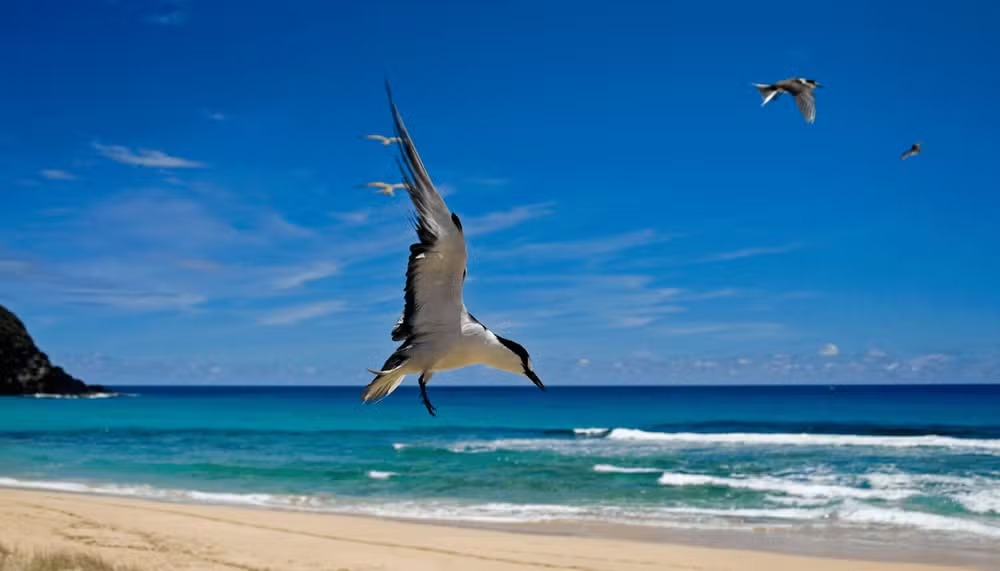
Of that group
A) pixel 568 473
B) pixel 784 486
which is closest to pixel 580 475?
pixel 568 473

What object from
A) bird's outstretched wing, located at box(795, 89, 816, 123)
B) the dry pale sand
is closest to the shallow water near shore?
the dry pale sand

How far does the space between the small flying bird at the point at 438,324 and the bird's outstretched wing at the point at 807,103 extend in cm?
470

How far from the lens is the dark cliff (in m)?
76.9

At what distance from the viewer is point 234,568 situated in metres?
8.70

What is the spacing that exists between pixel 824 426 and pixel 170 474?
27.2 metres

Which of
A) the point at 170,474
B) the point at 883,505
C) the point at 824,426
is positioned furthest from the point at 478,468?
the point at 824,426

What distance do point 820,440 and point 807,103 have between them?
22.9 metres

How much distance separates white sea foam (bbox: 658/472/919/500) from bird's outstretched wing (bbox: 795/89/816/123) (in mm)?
8870

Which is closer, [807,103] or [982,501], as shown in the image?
[807,103]

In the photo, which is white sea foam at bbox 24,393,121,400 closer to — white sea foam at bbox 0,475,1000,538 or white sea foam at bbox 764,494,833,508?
white sea foam at bbox 0,475,1000,538

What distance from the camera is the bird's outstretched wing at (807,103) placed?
7.71 metres

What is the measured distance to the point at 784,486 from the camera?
16.2 meters

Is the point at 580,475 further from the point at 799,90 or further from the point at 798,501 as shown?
the point at 799,90

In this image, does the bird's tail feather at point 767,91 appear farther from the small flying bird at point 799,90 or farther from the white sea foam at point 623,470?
the white sea foam at point 623,470
